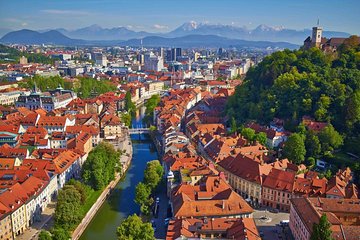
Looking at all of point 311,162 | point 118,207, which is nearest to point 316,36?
point 311,162

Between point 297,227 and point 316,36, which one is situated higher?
point 316,36

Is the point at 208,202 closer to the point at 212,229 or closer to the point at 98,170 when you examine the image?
the point at 212,229

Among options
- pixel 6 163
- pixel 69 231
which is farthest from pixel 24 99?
pixel 69 231

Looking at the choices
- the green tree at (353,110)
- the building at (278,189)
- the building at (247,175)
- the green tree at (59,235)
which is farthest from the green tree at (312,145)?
the green tree at (59,235)

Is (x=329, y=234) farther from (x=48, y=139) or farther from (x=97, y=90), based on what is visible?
(x=97, y=90)

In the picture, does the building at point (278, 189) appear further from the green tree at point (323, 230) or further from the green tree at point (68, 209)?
the green tree at point (68, 209)

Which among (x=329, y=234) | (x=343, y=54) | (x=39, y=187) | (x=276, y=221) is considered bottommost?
(x=276, y=221)

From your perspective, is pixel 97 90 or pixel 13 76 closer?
pixel 97 90

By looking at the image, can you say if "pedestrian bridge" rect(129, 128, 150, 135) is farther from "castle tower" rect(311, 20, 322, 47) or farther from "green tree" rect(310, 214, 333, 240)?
"green tree" rect(310, 214, 333, 240)
